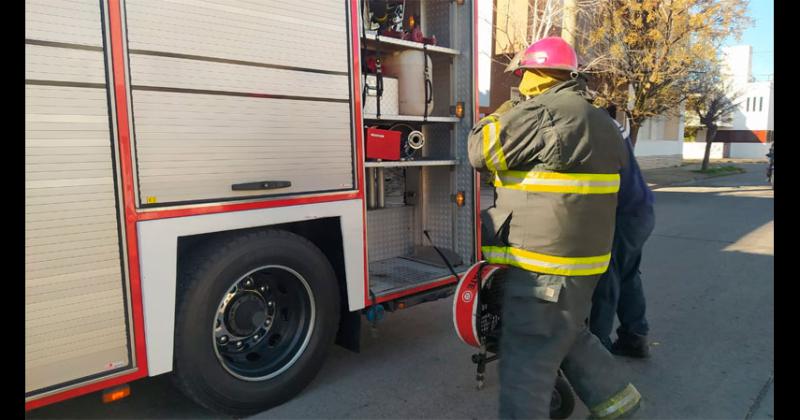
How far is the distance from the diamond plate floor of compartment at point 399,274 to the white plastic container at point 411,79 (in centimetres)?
128

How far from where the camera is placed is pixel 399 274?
181 inches

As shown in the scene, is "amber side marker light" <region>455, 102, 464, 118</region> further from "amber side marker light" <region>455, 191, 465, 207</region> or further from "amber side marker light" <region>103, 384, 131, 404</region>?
"amber side marker light" <region>103, 384, 131, 404</region>

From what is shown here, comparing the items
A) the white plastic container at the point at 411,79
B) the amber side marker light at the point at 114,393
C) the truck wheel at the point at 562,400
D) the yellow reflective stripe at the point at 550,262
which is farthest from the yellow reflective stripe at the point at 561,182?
the amber side marker light at the point at 114,393

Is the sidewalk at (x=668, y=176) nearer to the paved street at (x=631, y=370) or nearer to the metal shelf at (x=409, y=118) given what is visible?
the paved street at (x=631, y=370)

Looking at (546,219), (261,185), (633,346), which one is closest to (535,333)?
(546,219)

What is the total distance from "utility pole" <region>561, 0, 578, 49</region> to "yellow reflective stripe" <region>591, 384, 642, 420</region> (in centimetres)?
1202

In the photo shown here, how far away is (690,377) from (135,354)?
11.6ft

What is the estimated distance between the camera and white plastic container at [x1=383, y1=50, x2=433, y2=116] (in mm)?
4508

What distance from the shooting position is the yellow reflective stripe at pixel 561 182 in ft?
8.79

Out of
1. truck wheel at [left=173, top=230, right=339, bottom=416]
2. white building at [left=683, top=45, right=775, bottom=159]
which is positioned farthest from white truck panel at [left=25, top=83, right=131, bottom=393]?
white building at [left=683, top=45, right=775, bottom=159]

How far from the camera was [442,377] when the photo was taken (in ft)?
13.0
